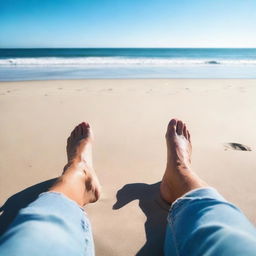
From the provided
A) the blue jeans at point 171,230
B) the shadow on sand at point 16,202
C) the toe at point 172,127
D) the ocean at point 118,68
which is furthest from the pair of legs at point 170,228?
the ocean at point 118,68

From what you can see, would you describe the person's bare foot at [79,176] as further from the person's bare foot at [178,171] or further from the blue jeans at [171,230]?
the person's bare foot at [178,171]

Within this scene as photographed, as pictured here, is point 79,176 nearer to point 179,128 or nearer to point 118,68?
point 179,128

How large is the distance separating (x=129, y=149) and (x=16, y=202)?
0.96 meters

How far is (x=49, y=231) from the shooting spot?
74 centimetres

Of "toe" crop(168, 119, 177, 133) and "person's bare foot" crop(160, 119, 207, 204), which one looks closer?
"person's bare foot" crop(160, 119, 207, 204)

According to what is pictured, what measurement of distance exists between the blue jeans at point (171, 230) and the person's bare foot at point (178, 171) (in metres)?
0.28

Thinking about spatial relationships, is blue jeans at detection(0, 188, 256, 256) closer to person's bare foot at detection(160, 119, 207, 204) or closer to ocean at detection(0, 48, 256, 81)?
person's bare foot at detection(160, 119, 207, 204)

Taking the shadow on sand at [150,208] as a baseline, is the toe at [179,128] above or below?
above

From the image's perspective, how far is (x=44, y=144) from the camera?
6.97 ft

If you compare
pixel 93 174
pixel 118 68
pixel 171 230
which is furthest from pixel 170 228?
pixel 118 68

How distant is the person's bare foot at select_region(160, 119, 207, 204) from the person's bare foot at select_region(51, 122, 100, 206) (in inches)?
15.9

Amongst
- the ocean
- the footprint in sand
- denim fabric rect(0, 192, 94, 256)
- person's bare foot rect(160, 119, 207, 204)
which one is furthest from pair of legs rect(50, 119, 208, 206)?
the ocean

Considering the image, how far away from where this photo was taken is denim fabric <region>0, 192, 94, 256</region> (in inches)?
25.9

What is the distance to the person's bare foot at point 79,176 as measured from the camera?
45.7 inches
